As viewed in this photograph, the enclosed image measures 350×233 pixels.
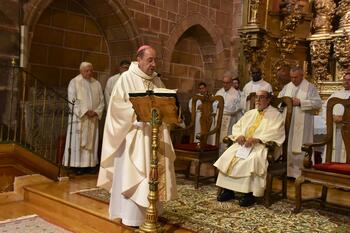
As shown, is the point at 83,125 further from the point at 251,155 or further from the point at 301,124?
the point at 301,124

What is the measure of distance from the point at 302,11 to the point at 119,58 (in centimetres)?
374

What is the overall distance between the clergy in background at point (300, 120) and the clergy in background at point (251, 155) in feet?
4.19

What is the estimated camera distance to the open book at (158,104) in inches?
127

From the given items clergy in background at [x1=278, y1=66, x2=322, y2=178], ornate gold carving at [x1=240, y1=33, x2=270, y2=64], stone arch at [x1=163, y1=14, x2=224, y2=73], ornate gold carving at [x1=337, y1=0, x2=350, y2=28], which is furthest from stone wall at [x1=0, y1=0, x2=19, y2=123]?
ornate gold carving at [x1=337, y1=0, x2=350, y2=28]

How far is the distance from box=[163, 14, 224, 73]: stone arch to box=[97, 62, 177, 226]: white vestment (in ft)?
13.3

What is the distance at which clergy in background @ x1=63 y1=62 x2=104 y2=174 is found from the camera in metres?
5.98

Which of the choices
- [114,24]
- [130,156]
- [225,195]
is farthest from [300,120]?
[114,24]

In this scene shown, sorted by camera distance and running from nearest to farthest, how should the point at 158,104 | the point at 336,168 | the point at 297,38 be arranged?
the point at 158,104 < the point at 336,168 < the point at 297,38

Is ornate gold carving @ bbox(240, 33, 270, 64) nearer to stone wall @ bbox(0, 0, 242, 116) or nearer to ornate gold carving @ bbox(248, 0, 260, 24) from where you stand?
ornate gold carving @ bbox(248, 0, 260, 24)

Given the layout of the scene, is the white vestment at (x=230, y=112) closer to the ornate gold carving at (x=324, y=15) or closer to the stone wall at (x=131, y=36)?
the stone wall at (x=131, y=36)

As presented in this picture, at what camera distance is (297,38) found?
8297 millimetres

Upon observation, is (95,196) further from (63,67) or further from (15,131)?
(63,67)

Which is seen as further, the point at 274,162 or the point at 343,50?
the point at 343,50

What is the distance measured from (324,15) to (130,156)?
19.6 feet
